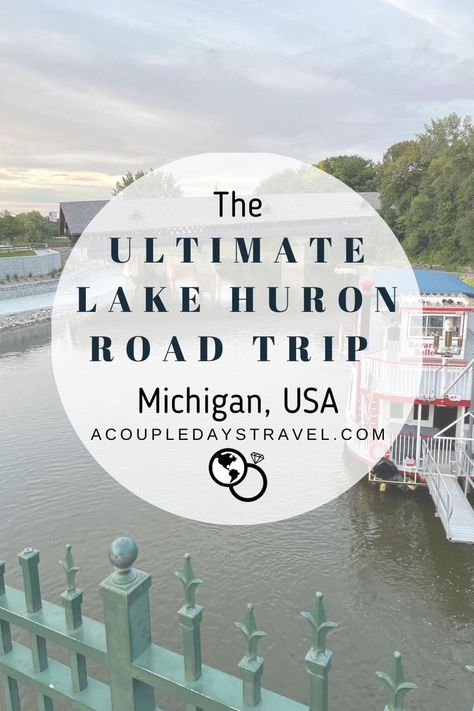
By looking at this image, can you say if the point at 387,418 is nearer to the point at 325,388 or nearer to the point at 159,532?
the point at 159,532

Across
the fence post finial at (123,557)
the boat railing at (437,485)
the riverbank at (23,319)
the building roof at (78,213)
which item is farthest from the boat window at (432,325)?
the building roof at (78,213)

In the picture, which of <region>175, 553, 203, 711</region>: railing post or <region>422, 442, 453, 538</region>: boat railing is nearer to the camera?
<region>175, 553, 203, 711</region>: railing post

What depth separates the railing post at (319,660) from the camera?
247 cm

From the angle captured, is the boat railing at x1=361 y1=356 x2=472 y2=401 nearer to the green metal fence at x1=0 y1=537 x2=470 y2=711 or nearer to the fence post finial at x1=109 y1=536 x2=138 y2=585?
the green metal fence at x1=0 y1=537 x2=470 y2=711

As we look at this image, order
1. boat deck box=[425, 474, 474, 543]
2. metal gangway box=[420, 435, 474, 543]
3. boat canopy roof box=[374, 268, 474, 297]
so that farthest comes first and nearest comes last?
boat canopy roof box=[374, 268, 474, 297] → metal gangway box=[420, 435, 474, 543] → boat deck box=[425, 474, 474, 543]

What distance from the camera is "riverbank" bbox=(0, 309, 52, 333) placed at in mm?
41500

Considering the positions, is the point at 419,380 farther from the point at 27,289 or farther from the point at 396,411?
the point at 27,289

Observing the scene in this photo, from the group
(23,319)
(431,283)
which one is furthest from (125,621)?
(23,319)

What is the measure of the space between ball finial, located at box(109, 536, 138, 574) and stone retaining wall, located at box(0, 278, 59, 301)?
4873 centimetres

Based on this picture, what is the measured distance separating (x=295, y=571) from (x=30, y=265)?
4679 cm

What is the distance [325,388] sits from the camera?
25.5 metres

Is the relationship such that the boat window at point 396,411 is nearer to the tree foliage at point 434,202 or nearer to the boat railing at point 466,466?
the boat railing at point 466,466

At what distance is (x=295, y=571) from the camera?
1273 centimetres

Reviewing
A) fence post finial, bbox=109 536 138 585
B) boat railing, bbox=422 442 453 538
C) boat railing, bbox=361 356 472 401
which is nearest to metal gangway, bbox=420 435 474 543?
boat railing, bbox=422 442 453 538
